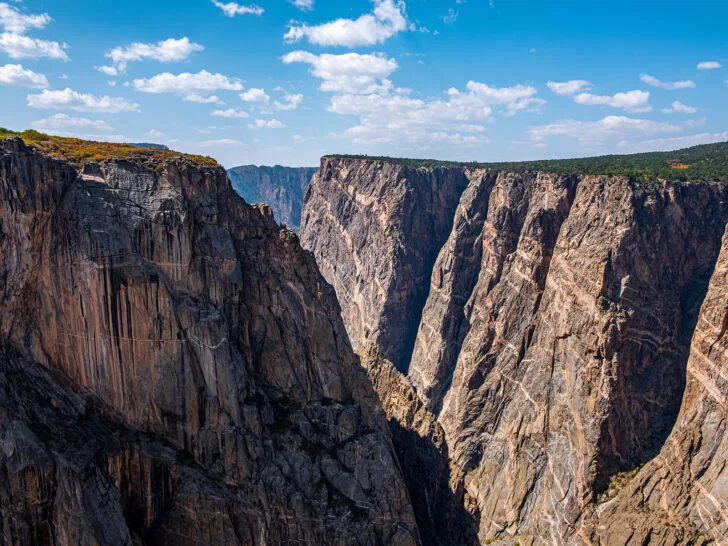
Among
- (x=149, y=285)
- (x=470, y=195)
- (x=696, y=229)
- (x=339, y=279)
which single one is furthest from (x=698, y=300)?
(x=339, y=279)

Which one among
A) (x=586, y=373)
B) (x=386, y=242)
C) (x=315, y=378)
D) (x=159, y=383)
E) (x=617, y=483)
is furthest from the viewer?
(x=386, y=242)

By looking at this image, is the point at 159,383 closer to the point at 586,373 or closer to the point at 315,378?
the point at 315,378

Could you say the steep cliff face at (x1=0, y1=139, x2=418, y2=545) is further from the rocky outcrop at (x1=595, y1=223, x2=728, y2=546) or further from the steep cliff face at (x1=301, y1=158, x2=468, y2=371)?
the steep cliff face at (x1=301, y1=158, x2=468, y2=371)

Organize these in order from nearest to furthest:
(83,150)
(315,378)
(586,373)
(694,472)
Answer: (83,150) < (315,378) < (694,472) < (586,373)

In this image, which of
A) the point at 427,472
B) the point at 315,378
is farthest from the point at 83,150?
the point at 427,472

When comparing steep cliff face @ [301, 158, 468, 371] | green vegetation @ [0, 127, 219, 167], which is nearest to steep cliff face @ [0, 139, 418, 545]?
green vegetation @ [0, 127, 219, 167]

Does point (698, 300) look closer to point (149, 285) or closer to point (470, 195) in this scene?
point (470, 195)
